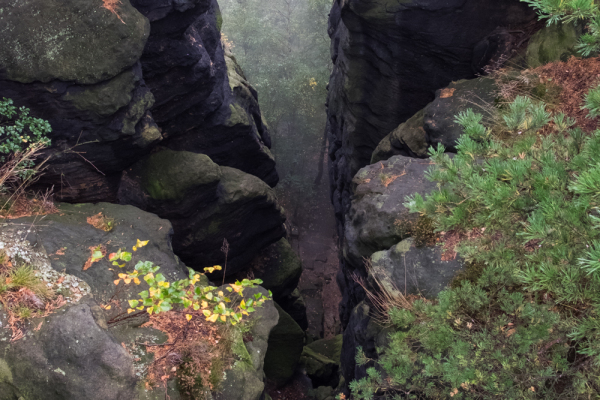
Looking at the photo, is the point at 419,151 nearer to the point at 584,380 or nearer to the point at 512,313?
the point at 512,313

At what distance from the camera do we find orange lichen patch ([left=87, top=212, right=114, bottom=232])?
23.2 feet

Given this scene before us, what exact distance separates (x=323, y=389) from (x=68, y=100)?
38.8 feet

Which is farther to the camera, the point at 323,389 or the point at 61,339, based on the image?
the point at 323,389

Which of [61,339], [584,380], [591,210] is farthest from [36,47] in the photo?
[584,380]

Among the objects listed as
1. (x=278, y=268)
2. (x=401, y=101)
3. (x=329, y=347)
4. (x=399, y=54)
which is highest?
(x=399, y=54)

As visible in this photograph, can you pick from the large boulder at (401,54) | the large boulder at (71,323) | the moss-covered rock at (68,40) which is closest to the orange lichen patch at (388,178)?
the large boulder at (401,54)

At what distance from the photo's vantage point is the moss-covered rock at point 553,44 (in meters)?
6.97

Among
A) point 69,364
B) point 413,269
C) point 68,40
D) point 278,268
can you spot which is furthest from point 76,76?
point 278,268

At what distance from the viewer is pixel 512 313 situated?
3.31 metres

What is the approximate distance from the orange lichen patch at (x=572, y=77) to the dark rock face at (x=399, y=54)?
107 inches

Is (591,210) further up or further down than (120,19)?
further down

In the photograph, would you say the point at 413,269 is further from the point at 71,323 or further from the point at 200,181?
the point at 200,181

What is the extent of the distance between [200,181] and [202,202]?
3.00 feet

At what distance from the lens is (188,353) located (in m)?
5.03
